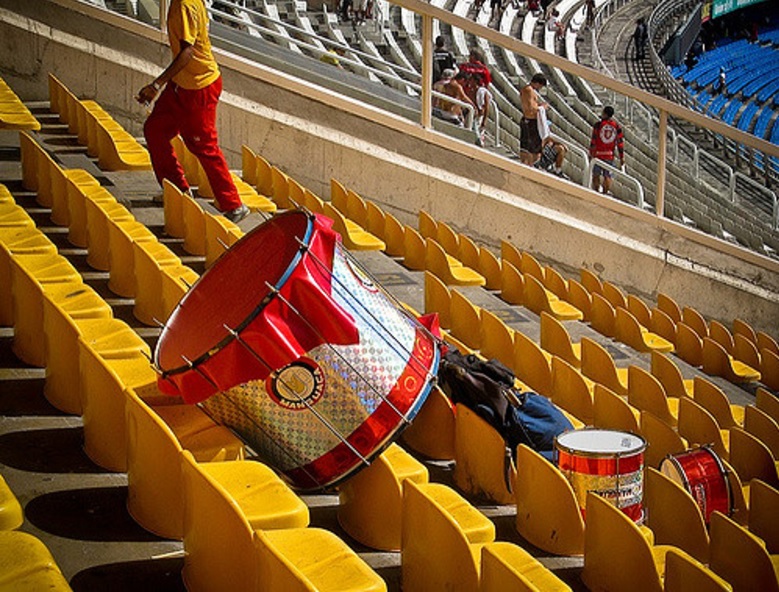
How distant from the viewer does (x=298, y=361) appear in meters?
3.10

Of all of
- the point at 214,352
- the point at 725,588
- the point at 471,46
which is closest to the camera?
the point at 725,588

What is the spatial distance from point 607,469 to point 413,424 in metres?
0.71

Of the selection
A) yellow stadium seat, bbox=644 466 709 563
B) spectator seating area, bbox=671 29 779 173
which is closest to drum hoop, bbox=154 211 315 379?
yellow stadium seat, bbox=644 466 709 563

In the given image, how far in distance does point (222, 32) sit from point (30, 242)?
10.3ft

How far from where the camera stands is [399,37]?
482 inches

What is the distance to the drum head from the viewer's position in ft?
11.1

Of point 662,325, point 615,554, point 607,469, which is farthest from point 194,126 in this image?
point 615,554

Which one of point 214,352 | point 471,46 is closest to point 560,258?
point 471,46

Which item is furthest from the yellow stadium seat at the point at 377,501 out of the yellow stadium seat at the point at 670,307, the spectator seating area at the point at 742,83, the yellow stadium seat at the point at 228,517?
the spectator seating area at the point at 742,83

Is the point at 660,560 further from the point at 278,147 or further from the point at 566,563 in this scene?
the point at 278,147

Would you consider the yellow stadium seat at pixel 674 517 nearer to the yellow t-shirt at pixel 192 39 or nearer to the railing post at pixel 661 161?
the yellow t-shirt at pixel 192 39

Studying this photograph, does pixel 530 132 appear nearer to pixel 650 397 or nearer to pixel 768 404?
pixel 768 404

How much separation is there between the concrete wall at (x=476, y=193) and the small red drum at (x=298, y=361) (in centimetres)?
346

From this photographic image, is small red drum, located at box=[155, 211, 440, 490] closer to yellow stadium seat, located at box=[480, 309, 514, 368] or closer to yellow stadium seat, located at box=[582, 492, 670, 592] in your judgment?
yellow stadium seat, located at box=[582, 492, 670, 592]
